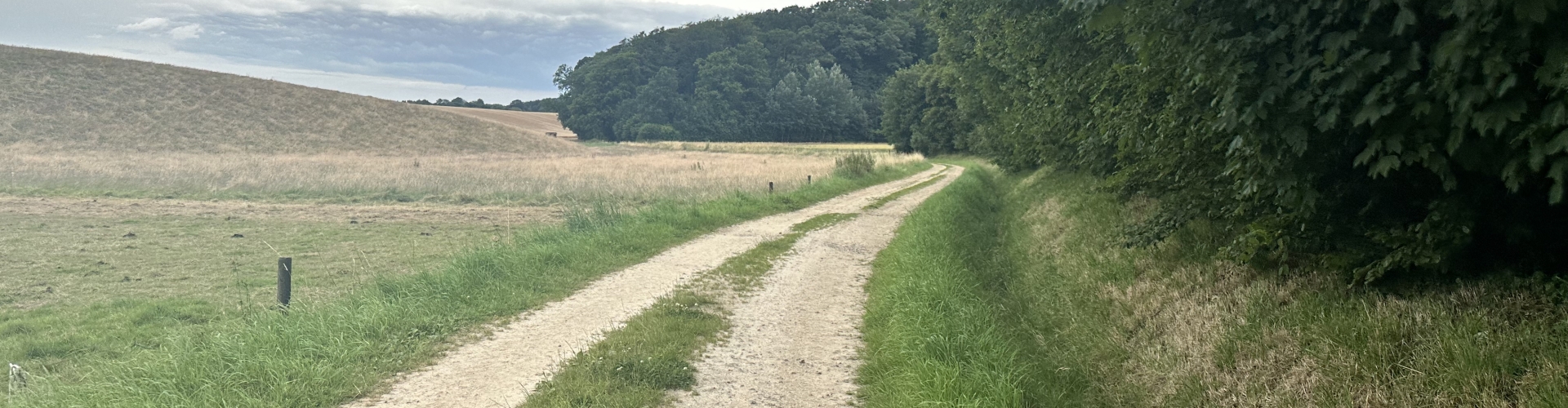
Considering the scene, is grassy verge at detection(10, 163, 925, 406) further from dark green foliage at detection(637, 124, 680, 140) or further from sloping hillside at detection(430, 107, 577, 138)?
sloping hillside at detection(430, 107, 577, 138)

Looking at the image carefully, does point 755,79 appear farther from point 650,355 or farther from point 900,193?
point 650,355

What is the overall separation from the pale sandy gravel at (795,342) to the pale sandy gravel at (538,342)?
3.81ft

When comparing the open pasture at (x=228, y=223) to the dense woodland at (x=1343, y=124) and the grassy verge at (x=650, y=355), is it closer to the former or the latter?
the grassy verge at (x=650, y=355)

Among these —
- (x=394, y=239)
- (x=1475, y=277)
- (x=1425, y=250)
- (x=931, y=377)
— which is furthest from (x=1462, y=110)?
(x=394, y=239)

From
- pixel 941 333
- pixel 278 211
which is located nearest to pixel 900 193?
pixel 278 211

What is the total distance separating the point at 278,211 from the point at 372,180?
8.02 m

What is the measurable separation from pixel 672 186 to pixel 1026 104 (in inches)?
602

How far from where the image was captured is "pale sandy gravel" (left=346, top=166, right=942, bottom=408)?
6.47 meters

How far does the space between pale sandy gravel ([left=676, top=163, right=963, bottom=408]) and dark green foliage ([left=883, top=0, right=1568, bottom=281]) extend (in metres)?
3.12

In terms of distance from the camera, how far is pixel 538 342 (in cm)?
808

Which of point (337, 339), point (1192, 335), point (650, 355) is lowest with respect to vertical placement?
point (337, 339)

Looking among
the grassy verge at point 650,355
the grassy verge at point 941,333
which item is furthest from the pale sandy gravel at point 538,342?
the grassy verge at point 941,333

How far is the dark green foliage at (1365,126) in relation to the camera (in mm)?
3992

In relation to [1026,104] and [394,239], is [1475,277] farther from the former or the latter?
[394,239]
